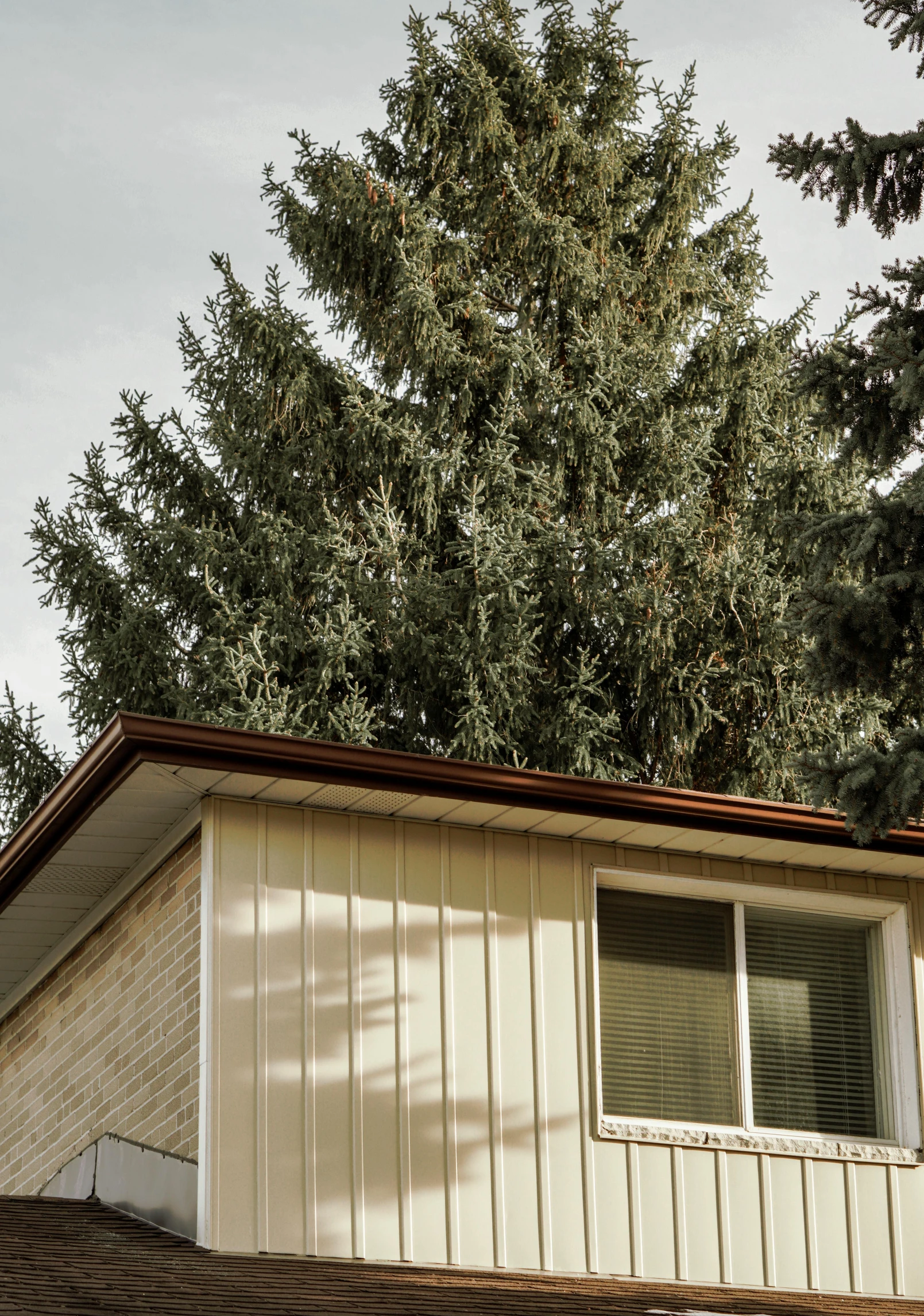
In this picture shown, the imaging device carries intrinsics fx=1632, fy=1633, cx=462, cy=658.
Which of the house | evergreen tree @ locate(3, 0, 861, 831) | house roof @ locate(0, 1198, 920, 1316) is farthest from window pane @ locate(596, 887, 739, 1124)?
evergreen tree @ locate(3, 0, 861, 831)

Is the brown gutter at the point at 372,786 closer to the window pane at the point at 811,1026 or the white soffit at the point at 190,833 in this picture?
the white soffit at the point at 190,833

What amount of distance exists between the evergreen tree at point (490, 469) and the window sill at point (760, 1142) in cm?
774

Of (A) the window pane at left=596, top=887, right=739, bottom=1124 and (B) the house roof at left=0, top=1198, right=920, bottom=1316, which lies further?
(A) the window pane at left=596, top=887, right=739, bottom=1124

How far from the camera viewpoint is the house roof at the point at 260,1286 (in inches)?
232

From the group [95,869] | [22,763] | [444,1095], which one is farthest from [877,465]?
[22,763]

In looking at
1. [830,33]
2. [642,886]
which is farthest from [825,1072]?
[830,33]

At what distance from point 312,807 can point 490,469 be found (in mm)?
10095

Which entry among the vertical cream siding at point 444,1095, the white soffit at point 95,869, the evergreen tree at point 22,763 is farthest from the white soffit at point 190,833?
the evergreen tree at point 22,763

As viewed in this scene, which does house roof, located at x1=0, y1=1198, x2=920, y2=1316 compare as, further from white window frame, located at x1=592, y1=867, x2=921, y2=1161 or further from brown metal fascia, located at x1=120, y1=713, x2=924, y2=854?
brown metal fascia, located at x1=120, y1=713, x2=924, y2=854

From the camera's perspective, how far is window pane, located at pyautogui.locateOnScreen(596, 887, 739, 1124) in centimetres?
837

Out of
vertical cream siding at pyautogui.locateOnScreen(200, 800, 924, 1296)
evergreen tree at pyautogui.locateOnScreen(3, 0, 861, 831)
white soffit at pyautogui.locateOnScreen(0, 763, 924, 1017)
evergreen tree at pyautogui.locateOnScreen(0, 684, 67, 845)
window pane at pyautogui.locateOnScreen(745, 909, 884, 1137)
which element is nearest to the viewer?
vertical cream siding at pyautogui.locateOnScreen(200, 800, 924, 1296)

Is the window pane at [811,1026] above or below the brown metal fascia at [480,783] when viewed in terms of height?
below

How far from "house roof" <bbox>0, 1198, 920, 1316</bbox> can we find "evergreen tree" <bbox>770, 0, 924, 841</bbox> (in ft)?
7.67

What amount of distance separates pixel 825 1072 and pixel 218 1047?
3.41 metres
